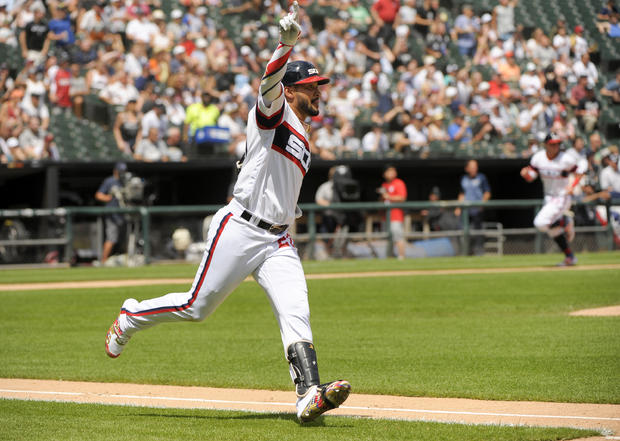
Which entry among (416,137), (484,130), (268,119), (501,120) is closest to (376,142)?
(416,137)

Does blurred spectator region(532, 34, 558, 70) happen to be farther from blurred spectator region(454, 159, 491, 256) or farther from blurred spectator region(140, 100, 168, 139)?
blurred spectator region(140, 100, 168, 139)

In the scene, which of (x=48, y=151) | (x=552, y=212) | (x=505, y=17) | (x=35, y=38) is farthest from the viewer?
(x=505, y=17)

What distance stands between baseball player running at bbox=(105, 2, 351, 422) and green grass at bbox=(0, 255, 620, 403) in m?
1.30

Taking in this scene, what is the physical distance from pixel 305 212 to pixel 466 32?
8.18 m

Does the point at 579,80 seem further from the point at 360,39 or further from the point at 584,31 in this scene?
the point at 360,39

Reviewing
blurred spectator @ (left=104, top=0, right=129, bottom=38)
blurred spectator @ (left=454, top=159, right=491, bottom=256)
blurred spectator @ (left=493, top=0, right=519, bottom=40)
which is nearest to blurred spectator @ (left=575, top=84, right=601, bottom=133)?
blurred spectator @ (left=493, top=0, right=519, bottom=40)

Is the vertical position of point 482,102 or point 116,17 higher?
point 116,17

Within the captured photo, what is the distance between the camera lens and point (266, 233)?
5270 mm

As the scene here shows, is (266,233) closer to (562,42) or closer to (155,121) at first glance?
(155,121)

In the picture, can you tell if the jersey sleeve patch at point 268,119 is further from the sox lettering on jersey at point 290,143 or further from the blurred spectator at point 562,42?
the blurred spectator at point 562,42

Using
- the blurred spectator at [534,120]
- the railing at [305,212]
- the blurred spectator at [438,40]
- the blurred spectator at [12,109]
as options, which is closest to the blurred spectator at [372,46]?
the blurred spectator at [438,40]

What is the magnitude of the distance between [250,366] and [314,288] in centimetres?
612

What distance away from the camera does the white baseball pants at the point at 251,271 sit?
517 cm

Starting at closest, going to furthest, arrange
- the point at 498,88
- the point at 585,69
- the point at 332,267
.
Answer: the point at 332,267 < the point at 498,88 < the point at 585,69
